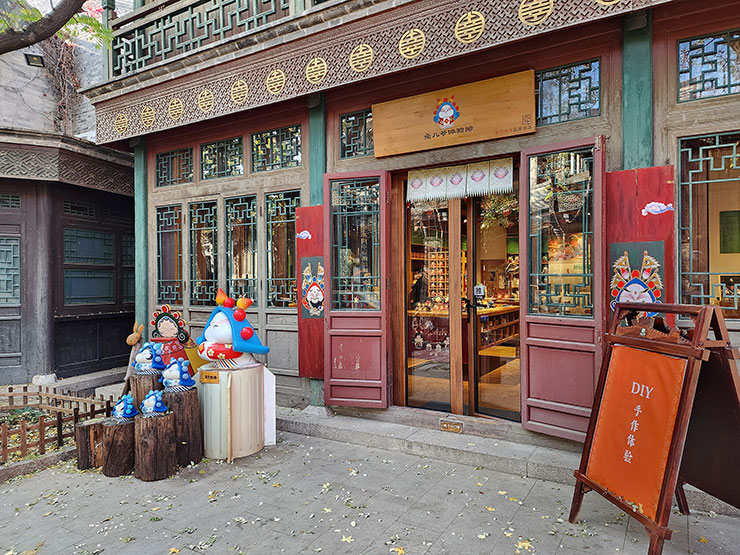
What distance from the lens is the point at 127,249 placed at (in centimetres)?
942

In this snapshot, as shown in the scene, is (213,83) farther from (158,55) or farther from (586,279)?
(586,279)

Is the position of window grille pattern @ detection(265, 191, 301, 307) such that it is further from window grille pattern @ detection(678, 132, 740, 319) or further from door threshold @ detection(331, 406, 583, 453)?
window grille pattern @ detection(678, 132, 740, 319)

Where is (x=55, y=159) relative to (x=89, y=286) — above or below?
above

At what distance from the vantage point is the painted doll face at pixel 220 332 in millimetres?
4809

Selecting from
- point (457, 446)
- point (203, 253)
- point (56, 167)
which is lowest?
point (457, 446)

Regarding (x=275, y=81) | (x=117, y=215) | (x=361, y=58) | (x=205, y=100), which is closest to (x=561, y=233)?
(x=361, y=58)

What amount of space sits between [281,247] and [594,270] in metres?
4.02

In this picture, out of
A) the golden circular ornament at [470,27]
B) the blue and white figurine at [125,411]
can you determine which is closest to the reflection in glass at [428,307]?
the golden circular ornament at [470,27]

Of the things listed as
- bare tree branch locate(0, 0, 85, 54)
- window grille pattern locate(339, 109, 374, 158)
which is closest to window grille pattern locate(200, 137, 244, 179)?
window grille pattern locate(339, 109, 374, 158)

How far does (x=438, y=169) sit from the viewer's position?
17.7 ft

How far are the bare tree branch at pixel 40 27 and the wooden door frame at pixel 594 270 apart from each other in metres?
4.84

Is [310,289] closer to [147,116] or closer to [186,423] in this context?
[186,423]

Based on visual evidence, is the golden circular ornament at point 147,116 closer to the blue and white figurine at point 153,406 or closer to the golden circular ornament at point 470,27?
the blue and white figurine at point 153,406

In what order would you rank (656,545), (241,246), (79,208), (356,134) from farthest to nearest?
(79,208)
(241,246)
(356,134)
(656,545)
